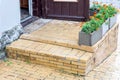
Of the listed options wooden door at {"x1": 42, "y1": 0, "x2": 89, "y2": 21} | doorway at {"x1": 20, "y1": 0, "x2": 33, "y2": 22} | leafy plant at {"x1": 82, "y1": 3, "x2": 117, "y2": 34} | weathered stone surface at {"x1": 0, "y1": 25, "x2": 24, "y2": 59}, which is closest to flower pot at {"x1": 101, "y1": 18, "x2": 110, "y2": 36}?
leafy plant at {"x1": 82, "y1": 3, "x2": 117, "y2": 34}

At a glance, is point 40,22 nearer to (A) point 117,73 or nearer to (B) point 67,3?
(B) point 67,3

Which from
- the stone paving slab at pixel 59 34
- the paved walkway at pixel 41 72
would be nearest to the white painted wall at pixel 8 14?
the stone paving slab at pixel 59 34

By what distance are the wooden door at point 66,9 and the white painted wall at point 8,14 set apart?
3.46 feet

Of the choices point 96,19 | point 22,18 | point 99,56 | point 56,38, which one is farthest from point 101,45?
point 22,18

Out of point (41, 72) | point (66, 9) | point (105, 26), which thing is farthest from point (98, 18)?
point (41, 72)

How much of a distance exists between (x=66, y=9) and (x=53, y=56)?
179 centimetres

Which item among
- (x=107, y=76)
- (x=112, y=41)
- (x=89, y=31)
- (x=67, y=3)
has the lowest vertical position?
(x=107, y=76)

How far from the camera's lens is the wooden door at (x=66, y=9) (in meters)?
5.75

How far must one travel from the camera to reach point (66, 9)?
588 cm

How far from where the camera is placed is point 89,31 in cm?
433

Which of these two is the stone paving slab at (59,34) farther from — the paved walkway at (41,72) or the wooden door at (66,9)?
the paved walkway at (41,72)

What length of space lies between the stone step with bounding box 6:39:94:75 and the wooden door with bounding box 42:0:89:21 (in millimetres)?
1307

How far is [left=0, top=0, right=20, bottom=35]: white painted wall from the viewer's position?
15.2 ft

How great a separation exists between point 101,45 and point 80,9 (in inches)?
53.0
